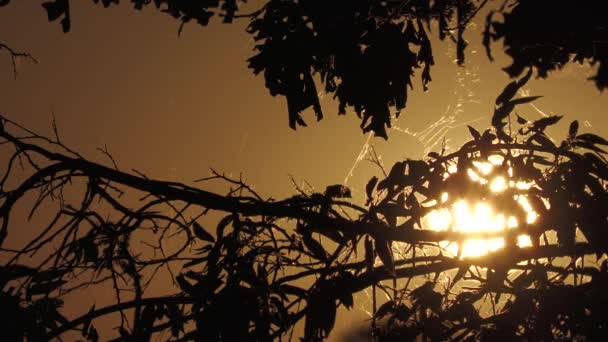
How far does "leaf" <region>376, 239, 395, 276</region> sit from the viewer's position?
179 cm

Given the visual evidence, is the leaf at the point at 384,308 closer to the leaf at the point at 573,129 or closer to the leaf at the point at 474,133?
the leaf at the point at 474,133

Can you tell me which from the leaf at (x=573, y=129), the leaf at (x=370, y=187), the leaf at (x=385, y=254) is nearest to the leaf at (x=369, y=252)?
the leaf at (x=385, y=254)

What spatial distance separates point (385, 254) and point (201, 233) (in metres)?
0.98

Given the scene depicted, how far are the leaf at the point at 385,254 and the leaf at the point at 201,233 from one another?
0.89 meters

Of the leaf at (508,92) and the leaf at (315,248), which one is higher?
the leaf at (508,92)

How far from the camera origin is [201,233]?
2270 millimetres

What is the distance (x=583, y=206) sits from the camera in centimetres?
198

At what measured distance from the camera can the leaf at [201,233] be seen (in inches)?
89.1

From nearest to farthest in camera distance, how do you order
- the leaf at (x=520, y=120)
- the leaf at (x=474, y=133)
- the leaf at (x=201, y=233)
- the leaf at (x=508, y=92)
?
1. the leaf at (x=508, y=92)
2. the leaf at (x=201, y=233)
3. the leaf at (x=474, y=133)
4. the leaf at (x=520, y=120)

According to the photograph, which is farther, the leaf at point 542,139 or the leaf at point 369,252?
the leaf at point 542,139

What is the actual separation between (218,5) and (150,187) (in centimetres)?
102

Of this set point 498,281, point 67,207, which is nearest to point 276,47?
point 67,207

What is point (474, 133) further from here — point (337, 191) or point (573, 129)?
point (337, 191)

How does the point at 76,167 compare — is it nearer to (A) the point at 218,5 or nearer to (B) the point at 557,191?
(A) the point at 218,5
